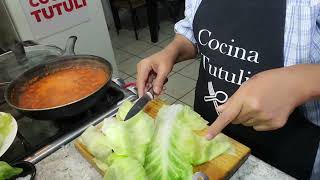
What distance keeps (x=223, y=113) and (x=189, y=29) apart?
1.95 feet

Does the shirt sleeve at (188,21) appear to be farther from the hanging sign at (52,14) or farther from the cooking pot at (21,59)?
the hanging sign at (52,14)

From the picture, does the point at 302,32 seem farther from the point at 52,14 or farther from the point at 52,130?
the point at 52,14

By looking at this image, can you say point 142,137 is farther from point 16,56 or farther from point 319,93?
point 16,56

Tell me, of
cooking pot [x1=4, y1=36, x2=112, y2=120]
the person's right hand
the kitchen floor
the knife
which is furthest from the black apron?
the kitchen floor

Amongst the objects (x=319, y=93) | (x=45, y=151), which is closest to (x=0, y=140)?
(x=45, y=151)

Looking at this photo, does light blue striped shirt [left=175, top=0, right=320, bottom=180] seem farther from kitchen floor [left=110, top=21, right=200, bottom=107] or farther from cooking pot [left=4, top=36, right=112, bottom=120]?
kitchen floor [left=110, top=21, right=200, bottom=107]

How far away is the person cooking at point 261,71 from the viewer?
623 mm

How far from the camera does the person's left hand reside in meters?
0.61

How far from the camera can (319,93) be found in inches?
25.9

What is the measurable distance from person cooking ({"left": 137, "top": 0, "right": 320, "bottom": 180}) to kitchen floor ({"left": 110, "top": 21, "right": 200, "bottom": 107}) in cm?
155

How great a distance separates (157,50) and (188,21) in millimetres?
2622

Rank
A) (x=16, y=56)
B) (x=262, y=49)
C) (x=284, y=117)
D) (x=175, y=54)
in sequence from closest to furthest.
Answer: (x=284, y=117), (x=262, y=49), (x=175, y=54), (x=16, y=56)

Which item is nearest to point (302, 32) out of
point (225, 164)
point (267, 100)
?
point (267, 100)

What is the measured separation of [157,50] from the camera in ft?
12.2
